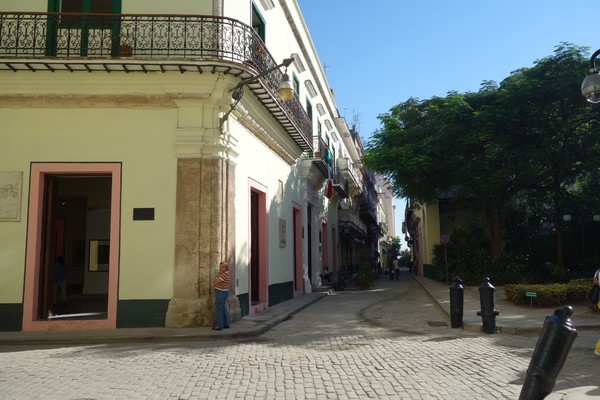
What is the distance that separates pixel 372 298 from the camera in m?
17.8

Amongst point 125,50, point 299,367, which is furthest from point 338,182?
point 299,367

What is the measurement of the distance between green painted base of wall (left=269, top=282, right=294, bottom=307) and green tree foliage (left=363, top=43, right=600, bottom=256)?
646cm

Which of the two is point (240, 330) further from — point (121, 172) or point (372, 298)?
point (372, 298)

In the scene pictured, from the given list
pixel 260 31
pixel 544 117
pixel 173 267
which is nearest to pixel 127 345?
pixel 173 267

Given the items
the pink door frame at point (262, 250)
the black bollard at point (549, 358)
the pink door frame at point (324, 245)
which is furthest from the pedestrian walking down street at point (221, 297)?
the pink door frame at point (324, 245)

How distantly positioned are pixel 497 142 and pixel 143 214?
13421 mm

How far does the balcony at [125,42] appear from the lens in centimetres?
958

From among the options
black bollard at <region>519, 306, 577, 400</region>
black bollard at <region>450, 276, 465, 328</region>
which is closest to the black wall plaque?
black bollard at <region>450, 276, 465, 328</region>

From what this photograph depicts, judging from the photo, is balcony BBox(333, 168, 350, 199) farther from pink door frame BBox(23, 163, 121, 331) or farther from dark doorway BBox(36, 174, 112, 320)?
pink door frame BBox(23, 163, 121, 331)

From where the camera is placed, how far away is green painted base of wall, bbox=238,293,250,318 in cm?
1122

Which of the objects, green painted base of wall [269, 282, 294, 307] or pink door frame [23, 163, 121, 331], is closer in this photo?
pink door frame [23, 163, 121, 331]

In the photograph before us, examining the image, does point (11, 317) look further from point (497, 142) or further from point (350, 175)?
point (350, 175)

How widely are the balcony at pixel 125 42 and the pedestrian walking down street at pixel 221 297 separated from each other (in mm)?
4089

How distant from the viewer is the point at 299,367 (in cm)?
653
